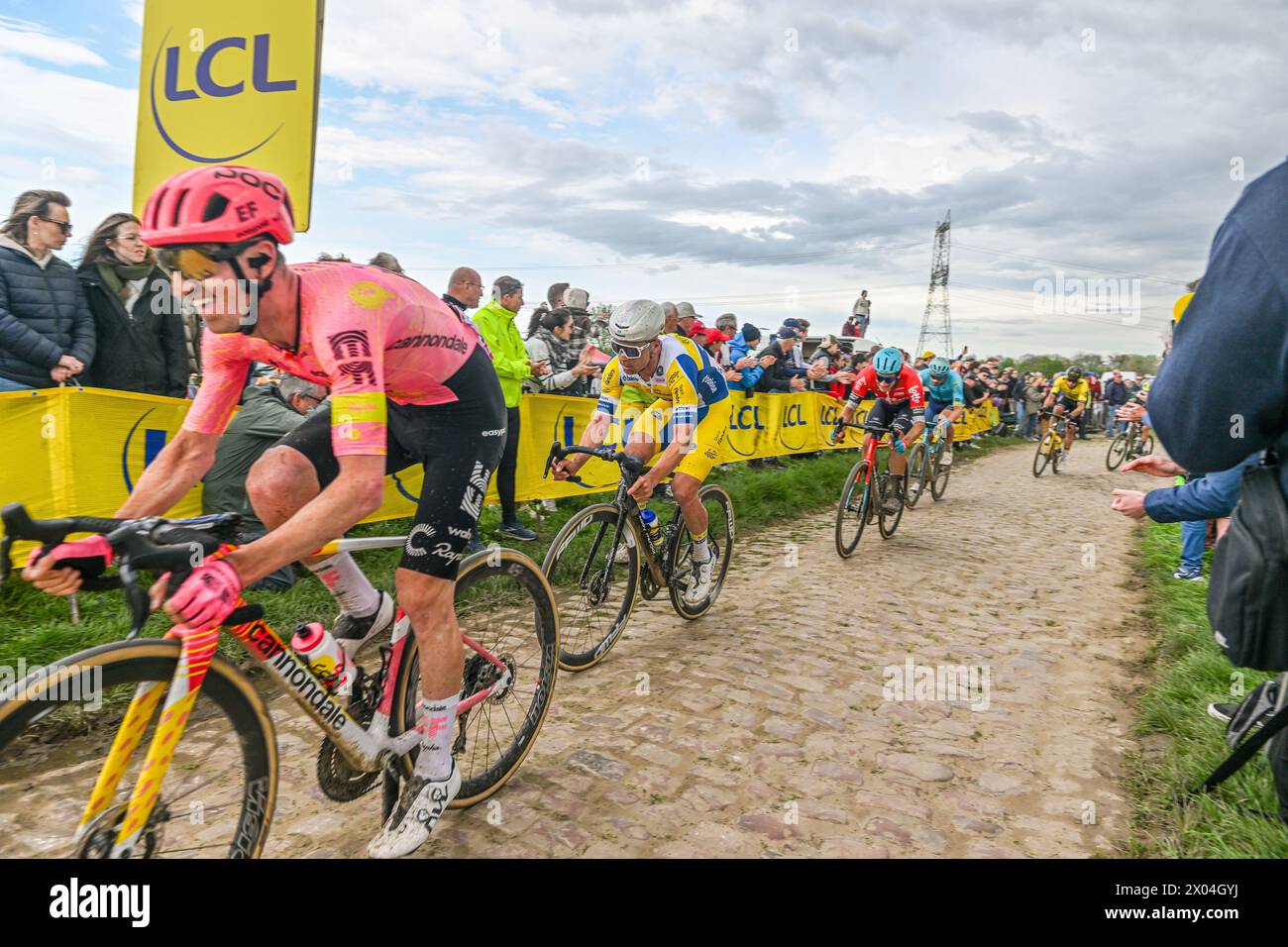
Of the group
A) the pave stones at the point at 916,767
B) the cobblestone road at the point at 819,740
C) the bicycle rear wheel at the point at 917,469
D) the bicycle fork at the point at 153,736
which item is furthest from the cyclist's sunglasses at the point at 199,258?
the bicycle rear wheel at the point at 917,469

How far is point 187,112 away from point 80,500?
2.58 metres

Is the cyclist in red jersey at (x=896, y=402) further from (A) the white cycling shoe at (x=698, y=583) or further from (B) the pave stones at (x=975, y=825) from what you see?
(B) the pave stones at (x=975, y=825)

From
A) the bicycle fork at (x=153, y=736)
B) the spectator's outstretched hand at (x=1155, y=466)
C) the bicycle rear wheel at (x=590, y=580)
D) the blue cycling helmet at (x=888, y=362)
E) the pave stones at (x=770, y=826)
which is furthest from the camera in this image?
the blue cycling helmet at (x=888, y=362)

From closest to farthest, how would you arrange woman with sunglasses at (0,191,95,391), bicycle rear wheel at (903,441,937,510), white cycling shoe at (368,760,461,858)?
white cycling shoe at (368,760,461,858) → woman with sunglasses at (0,191,95,391) → bicycle rear wheel at (903,441,937,510)

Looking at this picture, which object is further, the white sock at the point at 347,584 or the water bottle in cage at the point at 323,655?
the white sock at the point at 347,584

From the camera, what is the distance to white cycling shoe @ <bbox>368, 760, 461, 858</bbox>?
2633 millimetres

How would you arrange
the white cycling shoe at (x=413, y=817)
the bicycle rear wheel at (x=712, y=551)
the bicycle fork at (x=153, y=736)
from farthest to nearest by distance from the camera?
the bicycle rear wheel at (x=712, y=551)
the white cycling shoe at (x=413, y=817)
the bicycle fork at (x=153, y=736)

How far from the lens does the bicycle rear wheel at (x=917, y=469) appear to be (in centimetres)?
1111

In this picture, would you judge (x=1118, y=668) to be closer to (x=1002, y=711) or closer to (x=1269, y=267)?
(x=1002, y=711)

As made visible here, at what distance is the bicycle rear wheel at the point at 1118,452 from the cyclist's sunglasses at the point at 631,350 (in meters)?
17.8

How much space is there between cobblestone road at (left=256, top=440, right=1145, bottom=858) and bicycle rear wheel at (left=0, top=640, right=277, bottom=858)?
2.00 ft

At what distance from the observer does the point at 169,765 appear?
6.49 feet

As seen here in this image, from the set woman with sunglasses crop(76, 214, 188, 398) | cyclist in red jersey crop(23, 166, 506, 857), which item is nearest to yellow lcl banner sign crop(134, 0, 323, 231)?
woman with sunglasses crop(76, 214, 188, 398)

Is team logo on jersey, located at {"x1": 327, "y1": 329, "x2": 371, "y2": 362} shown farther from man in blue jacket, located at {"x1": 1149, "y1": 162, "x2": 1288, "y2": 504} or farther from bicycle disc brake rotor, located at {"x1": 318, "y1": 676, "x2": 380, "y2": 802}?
man in blue jacket, located at {"x1": 1149, "y1": 162, "x2": 1288, "y2": 504}
